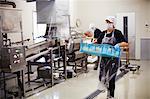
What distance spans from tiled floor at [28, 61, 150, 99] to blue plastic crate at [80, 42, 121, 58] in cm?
100

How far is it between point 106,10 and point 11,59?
22.6 ft

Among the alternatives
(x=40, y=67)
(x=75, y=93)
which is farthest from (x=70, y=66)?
(x=75, y=93)

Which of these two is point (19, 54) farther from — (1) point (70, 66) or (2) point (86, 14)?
(2) point (86, 14)

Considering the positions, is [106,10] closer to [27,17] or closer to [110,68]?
[27,17]

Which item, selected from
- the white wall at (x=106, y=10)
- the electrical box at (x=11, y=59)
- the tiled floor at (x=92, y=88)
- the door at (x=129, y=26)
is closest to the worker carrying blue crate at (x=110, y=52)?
the tiled floor at (x=92, y=88)

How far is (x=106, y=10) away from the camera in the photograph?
1100 cm

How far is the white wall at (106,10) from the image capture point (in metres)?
10.6

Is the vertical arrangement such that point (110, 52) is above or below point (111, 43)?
below

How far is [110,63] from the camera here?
16.4 feet

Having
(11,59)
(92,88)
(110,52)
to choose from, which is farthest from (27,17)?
(110,52)

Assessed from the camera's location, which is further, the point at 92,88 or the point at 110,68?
the point at 92,88

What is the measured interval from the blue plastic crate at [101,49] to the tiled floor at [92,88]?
1.00 metres

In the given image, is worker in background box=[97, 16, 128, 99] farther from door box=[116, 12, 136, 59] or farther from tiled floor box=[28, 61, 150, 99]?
door box=[116, 12, 136, 59]

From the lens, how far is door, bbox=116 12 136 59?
10656mm
